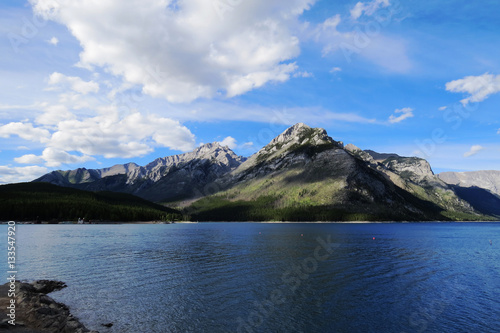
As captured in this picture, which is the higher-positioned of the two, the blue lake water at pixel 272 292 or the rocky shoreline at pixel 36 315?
the rocky shoreline at pixel 36 315

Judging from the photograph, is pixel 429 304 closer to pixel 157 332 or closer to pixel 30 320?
pixel 157 332

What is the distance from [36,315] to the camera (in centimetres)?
3447

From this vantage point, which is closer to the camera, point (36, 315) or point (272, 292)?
point (36, 315)

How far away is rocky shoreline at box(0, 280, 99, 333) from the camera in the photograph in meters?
31.4

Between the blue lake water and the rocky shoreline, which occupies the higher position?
the rocky shoreline

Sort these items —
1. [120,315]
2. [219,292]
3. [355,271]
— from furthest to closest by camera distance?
[355,271], [219,292], [120,315]

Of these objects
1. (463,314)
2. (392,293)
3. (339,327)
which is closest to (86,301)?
(339,327)

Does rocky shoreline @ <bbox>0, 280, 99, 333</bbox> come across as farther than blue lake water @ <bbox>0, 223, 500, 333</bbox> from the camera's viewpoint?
No

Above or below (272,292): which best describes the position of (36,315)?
above

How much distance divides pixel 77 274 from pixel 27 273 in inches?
417

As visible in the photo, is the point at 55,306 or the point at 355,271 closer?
the point at 55,306

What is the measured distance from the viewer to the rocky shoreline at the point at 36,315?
31422 mm

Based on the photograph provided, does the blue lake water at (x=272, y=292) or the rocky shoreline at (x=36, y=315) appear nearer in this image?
the rocky shoreline at (x=36, y=315)

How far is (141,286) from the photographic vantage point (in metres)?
50.7
